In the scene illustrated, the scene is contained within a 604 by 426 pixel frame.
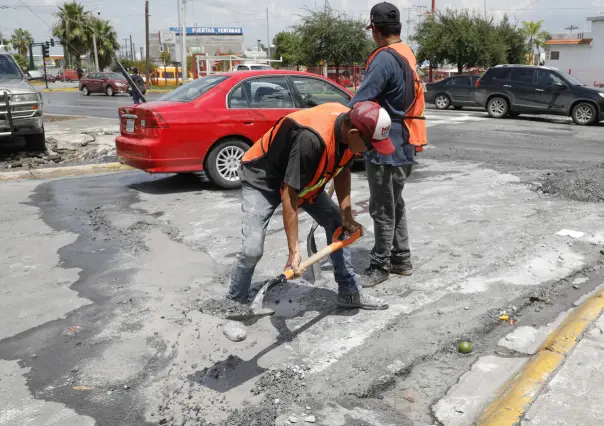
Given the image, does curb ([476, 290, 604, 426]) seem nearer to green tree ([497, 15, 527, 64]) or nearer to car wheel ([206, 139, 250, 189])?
car wheel ([206, 139, 250, 189])

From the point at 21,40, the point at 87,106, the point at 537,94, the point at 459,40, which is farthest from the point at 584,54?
the point at 21,40

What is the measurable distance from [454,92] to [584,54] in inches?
1267

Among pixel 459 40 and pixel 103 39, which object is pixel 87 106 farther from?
pixel 103 39

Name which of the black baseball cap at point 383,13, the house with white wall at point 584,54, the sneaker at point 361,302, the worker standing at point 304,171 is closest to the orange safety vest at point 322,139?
the worker standing at point 304,171

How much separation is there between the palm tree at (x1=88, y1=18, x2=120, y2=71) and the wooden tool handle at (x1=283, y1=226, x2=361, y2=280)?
213 ft

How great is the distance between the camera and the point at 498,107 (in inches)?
768

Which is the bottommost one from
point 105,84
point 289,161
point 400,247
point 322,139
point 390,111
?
point 400,247

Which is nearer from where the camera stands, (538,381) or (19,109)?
(538,381)

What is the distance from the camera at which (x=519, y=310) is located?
4.52 meters

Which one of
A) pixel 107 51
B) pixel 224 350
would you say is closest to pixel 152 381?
pixel 224 350

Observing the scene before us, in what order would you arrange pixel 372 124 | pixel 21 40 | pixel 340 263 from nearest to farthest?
pixel 372 124
pixel 340 263
pixel 21 40

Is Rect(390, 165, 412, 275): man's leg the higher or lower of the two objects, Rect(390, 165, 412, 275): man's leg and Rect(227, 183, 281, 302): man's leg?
the lower

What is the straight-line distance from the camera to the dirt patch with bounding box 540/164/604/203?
775 centimetres

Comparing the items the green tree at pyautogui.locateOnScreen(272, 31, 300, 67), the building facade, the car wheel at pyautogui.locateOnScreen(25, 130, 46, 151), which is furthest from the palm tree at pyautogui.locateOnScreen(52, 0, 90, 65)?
the car wheel at pyautogui.locateOnScreen(25, 130, 46, 151)
